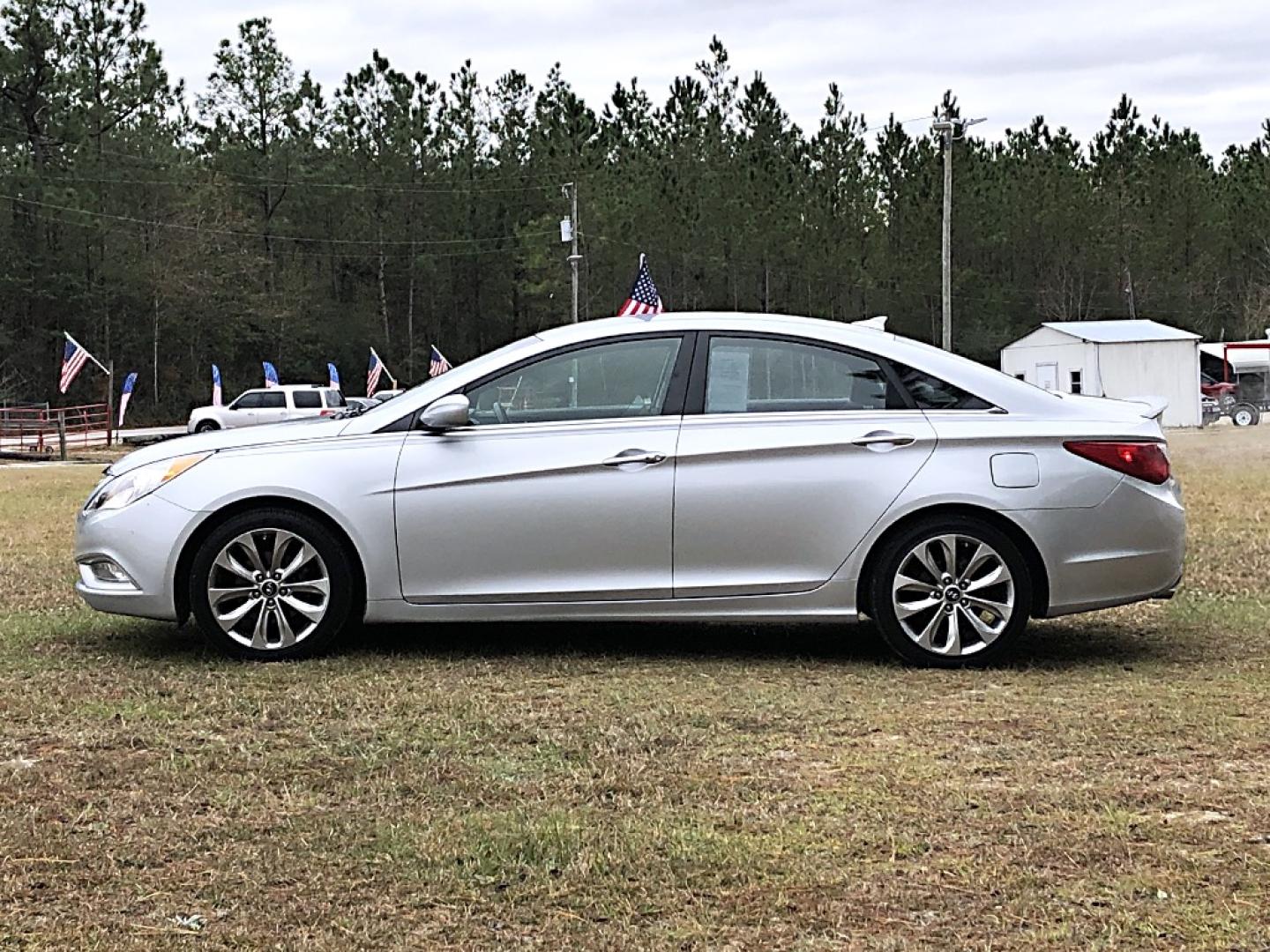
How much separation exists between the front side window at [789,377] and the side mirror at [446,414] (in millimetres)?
1051

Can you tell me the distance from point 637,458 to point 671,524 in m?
0.31

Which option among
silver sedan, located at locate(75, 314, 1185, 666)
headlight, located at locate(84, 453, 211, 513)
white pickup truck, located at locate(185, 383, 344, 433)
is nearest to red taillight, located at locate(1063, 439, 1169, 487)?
silver sedan, located at locate(75, 314, 1185, 666)

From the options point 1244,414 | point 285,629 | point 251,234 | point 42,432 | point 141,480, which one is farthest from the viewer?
point 251,234

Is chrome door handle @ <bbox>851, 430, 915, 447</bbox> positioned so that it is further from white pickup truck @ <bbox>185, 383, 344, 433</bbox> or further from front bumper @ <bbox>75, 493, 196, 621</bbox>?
white pickup truck @ <bbox>185, 383, 344, 433</bbox>

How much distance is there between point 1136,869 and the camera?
3801 millimetres

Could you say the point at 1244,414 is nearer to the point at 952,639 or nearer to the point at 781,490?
the point at 952,639

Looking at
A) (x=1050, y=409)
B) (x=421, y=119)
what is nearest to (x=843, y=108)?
(x=421, y=119)

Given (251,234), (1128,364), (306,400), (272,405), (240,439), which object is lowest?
(240,439)

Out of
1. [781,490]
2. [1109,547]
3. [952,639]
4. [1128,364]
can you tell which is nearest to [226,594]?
[781,490]

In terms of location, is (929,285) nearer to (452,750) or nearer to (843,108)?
(843,108)

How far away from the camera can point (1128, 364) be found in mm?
43938

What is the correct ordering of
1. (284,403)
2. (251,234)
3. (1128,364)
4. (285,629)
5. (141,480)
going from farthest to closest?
(251,234) → (1128,364) → (284,403) → (141,480) → (285,629)

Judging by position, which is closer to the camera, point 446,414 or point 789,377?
point 446,414

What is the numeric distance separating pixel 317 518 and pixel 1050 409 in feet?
10.5
